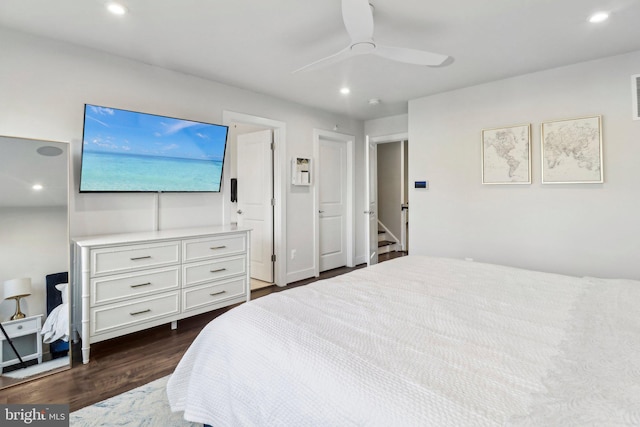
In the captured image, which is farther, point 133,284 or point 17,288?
point 133,284

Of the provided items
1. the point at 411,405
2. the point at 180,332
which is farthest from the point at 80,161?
the point at 411,405

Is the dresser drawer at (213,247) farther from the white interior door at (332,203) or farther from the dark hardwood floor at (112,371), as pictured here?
Result: the white interior door at (332,203)

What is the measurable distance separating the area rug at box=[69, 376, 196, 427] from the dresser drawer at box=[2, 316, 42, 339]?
2.74 feet

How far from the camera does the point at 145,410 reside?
1.80 m

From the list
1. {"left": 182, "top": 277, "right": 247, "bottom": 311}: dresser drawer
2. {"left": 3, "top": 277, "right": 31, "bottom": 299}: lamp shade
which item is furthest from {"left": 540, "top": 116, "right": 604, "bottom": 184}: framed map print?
{"left": 3, "top": 277, "right": 31, "bottom": 299}: lamp shade

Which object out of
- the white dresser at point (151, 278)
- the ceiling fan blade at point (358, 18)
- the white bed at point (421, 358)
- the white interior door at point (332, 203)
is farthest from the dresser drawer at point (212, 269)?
the ceiling fan blade at point (358, 18)

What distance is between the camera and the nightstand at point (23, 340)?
2.12 m

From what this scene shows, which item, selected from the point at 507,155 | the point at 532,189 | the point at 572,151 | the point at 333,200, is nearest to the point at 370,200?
the point at 333,200

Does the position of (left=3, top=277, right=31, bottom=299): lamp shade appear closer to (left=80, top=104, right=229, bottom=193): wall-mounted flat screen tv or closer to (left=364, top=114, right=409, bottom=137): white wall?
(left=80, top=104, right=229, bottom=193): wall-mounted flat screen tv

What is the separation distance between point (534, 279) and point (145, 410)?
2.38 meters

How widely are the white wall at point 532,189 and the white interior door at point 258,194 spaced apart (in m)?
1.88

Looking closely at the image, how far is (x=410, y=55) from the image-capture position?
2.22m

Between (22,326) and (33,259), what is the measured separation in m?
0.45

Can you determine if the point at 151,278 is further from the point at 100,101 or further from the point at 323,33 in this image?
the point at 323,33
